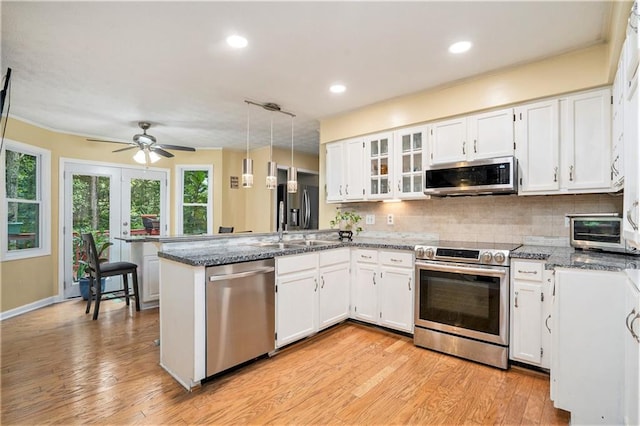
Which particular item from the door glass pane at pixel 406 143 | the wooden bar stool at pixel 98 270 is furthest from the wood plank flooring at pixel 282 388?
the door glass pane at pixel 406 143

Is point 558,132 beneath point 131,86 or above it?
beneath

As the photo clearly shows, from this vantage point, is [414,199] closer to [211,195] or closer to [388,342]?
[388,342]

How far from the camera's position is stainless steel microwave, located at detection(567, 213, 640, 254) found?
2.14 m

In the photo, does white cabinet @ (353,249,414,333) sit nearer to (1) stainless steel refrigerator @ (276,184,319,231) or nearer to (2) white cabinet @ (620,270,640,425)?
(2) white cabinet @ (620,270,640,425)

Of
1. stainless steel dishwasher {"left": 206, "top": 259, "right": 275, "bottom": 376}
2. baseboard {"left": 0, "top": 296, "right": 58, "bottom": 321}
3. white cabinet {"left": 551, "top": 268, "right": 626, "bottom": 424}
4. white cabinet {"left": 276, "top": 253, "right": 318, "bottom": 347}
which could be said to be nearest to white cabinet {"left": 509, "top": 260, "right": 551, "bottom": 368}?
white cabinet {"left": 551, "top": 268, "right": 626, "bottom": 424}

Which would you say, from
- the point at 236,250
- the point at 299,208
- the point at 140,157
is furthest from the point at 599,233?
the point at 140,157

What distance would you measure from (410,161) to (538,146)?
3.83 ft

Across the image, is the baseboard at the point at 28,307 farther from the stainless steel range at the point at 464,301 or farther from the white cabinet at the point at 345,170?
the stainless steel range at the point at 464,301

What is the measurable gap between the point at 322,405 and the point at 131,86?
331 cm

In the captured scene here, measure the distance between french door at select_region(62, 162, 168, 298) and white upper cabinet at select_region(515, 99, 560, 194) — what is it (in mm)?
5572

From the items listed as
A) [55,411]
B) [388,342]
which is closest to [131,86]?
[55,411]

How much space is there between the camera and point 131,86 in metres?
3.09

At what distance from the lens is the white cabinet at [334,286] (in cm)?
309

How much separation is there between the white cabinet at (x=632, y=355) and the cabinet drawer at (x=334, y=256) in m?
2.14
